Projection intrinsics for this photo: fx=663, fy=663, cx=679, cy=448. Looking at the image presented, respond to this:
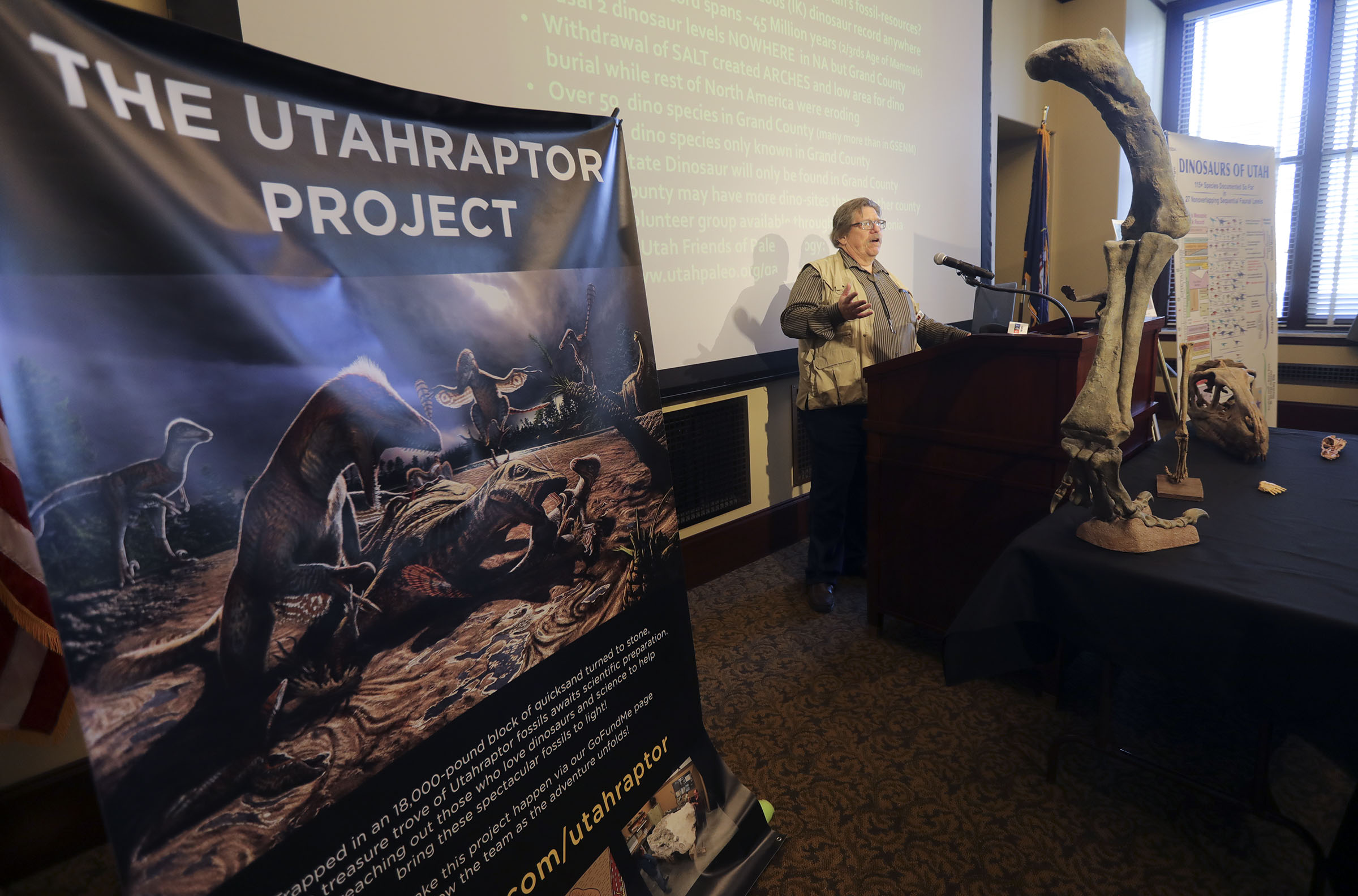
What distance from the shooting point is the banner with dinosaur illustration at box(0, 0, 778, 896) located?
739 mm

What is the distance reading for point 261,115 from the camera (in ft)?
2.93

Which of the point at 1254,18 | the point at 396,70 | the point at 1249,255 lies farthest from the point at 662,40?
the point at 1254,18

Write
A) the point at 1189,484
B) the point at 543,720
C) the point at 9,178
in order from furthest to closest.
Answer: the point at 1189,484 → the point at 543,720 → the point at 9,178

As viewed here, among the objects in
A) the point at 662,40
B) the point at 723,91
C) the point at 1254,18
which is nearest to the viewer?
the point at 662,40

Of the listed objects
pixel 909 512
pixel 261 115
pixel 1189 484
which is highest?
pixel 261 115

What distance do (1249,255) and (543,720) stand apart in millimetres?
3357

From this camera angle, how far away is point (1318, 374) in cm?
476

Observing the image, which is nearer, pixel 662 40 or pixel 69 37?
pixel 69 37

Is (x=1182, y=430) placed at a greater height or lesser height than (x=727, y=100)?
lesser

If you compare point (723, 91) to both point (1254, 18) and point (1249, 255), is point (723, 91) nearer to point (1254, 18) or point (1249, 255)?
point (1249, 255)

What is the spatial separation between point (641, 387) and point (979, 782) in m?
1.38

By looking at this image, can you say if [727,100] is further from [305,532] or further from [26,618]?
[26,618]

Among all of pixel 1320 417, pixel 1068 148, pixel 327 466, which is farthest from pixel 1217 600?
pixel 1068 148

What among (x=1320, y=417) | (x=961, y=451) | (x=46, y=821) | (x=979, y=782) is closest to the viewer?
(x=46, y=821)
